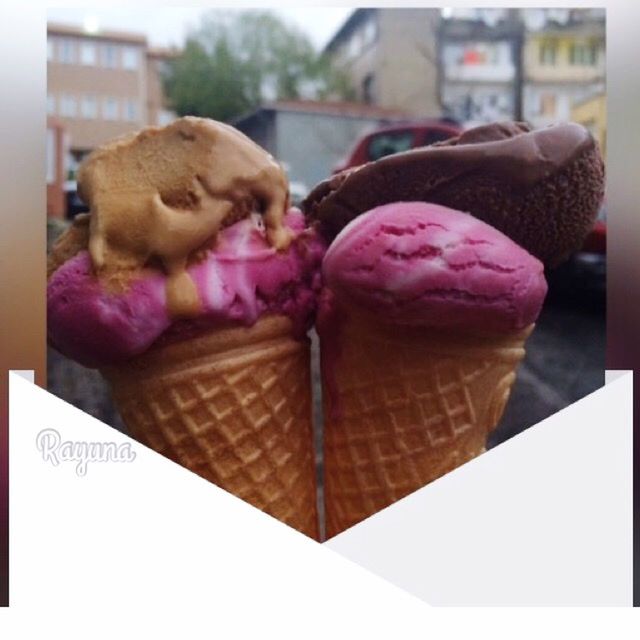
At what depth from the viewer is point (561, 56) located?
4.48 feet

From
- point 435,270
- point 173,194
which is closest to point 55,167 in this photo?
point 173,194

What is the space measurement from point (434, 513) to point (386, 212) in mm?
486

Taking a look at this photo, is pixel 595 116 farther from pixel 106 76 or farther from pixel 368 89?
pixel 106 76

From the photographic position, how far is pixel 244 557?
133 cm

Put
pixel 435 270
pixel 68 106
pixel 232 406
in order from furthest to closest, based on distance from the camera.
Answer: pixel 68 106, pixel 232 406, pixel 435 270

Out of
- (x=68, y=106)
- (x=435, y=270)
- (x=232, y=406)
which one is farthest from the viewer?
(x=68, y=106)

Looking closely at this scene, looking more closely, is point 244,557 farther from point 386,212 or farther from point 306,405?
point 386,212

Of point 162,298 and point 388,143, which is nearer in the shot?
point 162,298

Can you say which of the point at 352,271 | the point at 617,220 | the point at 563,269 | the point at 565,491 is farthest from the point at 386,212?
the point at 565,491

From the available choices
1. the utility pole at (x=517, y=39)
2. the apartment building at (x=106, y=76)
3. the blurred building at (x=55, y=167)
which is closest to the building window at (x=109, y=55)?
the apartment building at (x=106, y=76)

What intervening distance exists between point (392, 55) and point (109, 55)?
46 centimetres

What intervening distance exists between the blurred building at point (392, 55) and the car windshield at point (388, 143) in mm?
52

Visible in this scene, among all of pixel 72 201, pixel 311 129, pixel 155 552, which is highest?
pixel 311 129

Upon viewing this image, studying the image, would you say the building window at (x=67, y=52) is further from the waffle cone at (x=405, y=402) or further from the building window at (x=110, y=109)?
the waffle cone at (x=405, y=402)
